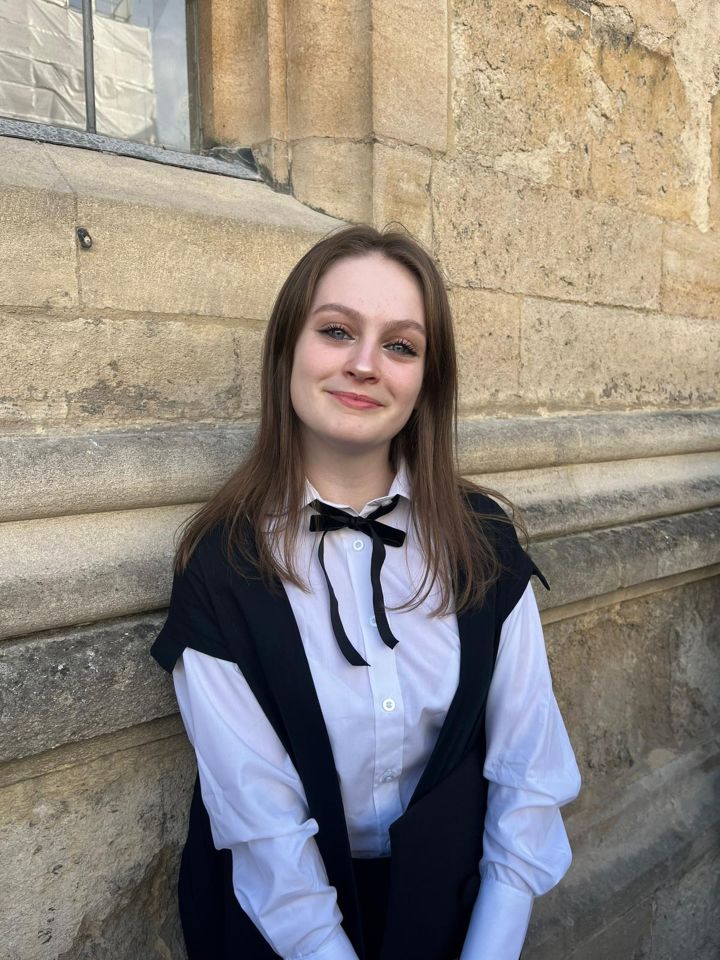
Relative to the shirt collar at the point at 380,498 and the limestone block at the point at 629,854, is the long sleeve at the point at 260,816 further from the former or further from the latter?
the limestone block at the point at 629,854

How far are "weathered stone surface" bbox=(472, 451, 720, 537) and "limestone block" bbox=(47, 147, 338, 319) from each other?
802 millimetres

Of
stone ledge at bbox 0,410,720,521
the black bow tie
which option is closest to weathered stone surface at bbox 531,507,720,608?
stone ledge at bbox 0,410,720,521

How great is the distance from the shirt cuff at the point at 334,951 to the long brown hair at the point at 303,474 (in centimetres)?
54

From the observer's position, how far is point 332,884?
1.36 meters

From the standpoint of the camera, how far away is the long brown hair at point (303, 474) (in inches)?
56.5

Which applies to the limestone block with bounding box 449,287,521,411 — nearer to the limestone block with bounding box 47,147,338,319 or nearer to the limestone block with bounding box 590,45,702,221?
the limestone block with bounding box 47,147,338,319

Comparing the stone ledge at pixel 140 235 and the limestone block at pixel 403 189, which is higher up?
the limestone block at pixel 403 189

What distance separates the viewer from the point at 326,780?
131cm

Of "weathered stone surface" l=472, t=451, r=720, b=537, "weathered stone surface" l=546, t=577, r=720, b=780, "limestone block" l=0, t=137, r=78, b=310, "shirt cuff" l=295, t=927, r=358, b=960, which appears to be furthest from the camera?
"weathered stone surface" l=546, t=577, r=720, b=780

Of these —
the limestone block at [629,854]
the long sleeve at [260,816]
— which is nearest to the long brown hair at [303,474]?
the long sleeve at [260,816]

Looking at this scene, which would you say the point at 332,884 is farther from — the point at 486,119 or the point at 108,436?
the point at 486,119

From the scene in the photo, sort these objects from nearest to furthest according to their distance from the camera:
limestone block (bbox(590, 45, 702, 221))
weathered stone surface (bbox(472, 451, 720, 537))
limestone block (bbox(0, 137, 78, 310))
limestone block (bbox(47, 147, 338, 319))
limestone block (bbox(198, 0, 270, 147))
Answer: limestone block (bbox(0, 137, 78, 310))
limestone block (bbox(47, 147, 338, 319))
limestone block (bbox(198, 0, 270, 147))
weathered stone surface (bbox(472, 451, 720, 537))
limestone block (bbox(590, 45, 702, 221))

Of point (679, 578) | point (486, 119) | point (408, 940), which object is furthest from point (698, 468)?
point (408, 940)

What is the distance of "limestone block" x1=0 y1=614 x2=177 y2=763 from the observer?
1.35 metres
